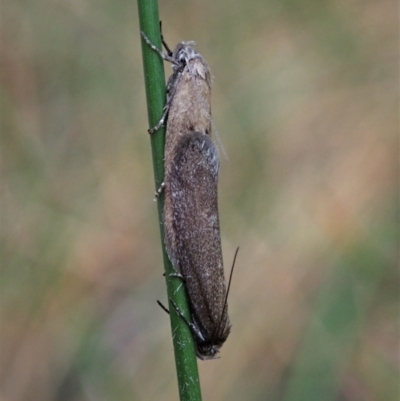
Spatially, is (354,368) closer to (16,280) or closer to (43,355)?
(43,355)

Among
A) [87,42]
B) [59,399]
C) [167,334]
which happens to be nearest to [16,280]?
[59,399]

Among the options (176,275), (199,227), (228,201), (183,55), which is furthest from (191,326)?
(228,201)

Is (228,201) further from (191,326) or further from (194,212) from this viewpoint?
(191,326)

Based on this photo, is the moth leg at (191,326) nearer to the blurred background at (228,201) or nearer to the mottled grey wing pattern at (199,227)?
the mottled grey wing pattern at (199,227)

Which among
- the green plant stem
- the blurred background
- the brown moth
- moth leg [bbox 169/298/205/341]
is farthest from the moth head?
the blurred background

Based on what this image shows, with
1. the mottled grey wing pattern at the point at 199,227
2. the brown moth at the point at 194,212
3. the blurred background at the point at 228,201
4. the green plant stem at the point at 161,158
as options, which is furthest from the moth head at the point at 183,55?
the blurred background at the point at 228,201

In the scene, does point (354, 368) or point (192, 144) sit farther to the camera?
point (354, 368)
